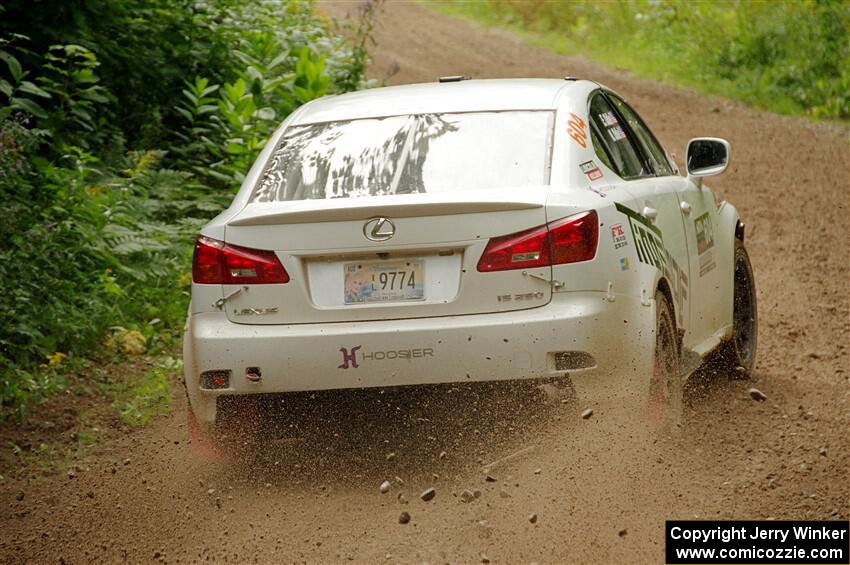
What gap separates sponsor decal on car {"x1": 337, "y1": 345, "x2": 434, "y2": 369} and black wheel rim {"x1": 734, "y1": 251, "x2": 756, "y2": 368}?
2.80 metres

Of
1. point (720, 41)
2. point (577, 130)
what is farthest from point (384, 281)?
point (720, 41)

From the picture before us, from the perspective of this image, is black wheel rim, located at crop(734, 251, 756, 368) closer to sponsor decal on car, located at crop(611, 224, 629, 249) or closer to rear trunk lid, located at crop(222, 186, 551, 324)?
sponsor decal on car, located at crop(611, 224, 629, 249)

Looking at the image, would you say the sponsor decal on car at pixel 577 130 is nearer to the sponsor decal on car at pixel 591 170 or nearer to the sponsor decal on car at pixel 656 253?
the sponsor decal on car at pixel 591 170

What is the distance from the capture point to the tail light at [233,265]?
4.95 meters

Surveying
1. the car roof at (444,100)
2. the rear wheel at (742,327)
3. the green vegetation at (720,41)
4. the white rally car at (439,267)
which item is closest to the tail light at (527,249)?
the white rally car at (439,267)

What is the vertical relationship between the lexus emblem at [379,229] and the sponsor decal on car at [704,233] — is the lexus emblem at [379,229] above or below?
above

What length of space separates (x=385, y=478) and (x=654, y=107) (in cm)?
1398

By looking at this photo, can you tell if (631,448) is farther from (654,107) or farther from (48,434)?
(654,107)

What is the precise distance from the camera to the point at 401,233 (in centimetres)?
482

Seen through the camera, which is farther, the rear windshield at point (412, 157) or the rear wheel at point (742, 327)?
the rear wheel at point (742, 327)

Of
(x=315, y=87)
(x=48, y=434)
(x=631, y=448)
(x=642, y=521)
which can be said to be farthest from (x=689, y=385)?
(x=315, y=87)

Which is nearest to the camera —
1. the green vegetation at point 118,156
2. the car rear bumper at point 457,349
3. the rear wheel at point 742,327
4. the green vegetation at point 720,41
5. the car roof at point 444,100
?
the car rear bumper at point 457,349

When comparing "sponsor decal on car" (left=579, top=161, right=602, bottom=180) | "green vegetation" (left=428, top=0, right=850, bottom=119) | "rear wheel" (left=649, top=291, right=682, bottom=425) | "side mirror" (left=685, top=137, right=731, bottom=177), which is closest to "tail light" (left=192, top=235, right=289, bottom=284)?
"sponsor decal on car" (left=579, top=161, right=602, bottom=180)

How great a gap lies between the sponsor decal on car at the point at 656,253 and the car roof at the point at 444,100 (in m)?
0.64
